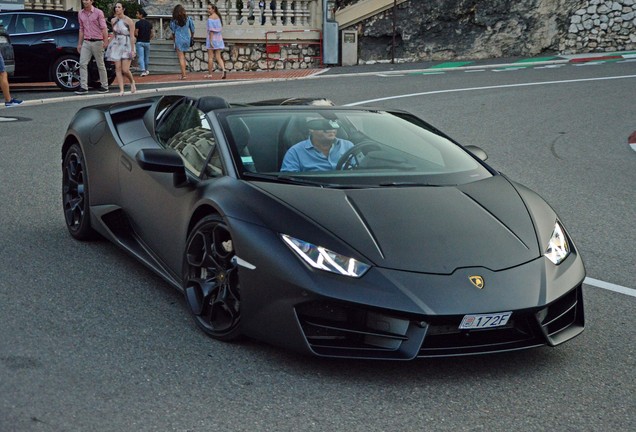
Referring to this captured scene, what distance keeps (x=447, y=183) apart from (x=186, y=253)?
145 cm

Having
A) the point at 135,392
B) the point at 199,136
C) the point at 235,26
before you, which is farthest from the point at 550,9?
the point at 135,392

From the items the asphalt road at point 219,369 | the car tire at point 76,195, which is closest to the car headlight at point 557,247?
the asphalt road at point 219,369

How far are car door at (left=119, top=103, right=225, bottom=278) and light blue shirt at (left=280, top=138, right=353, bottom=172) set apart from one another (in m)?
0.40

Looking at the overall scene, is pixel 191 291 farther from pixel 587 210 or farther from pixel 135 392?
pixel 587 210

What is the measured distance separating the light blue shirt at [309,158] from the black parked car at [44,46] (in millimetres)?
15679

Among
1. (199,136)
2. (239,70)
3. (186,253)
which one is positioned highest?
(199,136)

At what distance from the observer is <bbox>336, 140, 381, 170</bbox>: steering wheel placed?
18.5ft

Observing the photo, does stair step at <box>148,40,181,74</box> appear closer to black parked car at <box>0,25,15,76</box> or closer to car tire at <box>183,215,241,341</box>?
black parked car at <box>0,25,15,76</box>

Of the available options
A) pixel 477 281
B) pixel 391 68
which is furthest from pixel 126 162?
pixel 391 68

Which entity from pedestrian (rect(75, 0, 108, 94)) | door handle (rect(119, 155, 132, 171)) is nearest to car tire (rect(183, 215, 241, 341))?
door handle (rect(119, 155, 132, 171))

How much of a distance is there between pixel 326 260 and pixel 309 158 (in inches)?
47.4

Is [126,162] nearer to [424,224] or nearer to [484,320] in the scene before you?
[424,224]

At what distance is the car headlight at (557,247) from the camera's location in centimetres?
489

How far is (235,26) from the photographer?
93.6 feet
